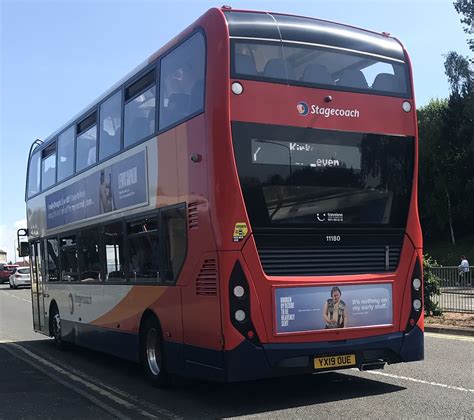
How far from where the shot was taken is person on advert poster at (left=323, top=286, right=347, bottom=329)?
6.71m

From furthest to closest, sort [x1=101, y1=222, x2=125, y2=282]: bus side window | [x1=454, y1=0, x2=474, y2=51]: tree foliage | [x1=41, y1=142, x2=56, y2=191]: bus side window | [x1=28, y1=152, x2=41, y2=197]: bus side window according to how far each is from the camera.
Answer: [x1=454, y1=0, x2=474, y2=51]: tree foliage → [x1=28, y1=152, x2=41, y2=197]: bus side window → [x1=41, y1=142, x2=56, y2=191]: bus side window → [x1=101, y1=222, x2=125, y2=282]: bus side window

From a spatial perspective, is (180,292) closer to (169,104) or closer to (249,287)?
(249,287)

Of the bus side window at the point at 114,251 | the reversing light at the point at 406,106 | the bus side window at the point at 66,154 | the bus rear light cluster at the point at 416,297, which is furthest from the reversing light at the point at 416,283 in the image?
the bus side window at the point at 66,154

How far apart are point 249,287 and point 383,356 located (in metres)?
1.97

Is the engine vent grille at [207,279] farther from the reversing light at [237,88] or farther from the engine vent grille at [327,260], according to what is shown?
the reversing light at [237,88]

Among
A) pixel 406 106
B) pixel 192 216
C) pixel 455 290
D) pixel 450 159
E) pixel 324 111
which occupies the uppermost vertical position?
pixel 450 159

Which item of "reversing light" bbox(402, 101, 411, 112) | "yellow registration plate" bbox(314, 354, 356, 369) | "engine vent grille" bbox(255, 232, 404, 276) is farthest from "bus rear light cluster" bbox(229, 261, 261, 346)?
"reversing light" bbox(402, 101, 411, 112)

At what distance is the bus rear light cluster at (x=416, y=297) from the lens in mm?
7238

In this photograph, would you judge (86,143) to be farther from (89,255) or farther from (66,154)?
(89,255)

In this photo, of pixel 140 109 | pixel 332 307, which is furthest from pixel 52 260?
pixel 332 307

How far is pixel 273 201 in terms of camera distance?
6.61 metres

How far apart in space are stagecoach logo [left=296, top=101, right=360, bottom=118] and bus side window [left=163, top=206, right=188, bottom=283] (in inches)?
71.1

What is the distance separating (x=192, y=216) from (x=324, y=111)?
6.54ft

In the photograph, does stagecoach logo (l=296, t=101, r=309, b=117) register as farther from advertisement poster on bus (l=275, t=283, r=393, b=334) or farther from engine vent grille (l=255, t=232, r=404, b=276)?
advertisement poster on bus (l=275, t=283, r=393, b=334)
